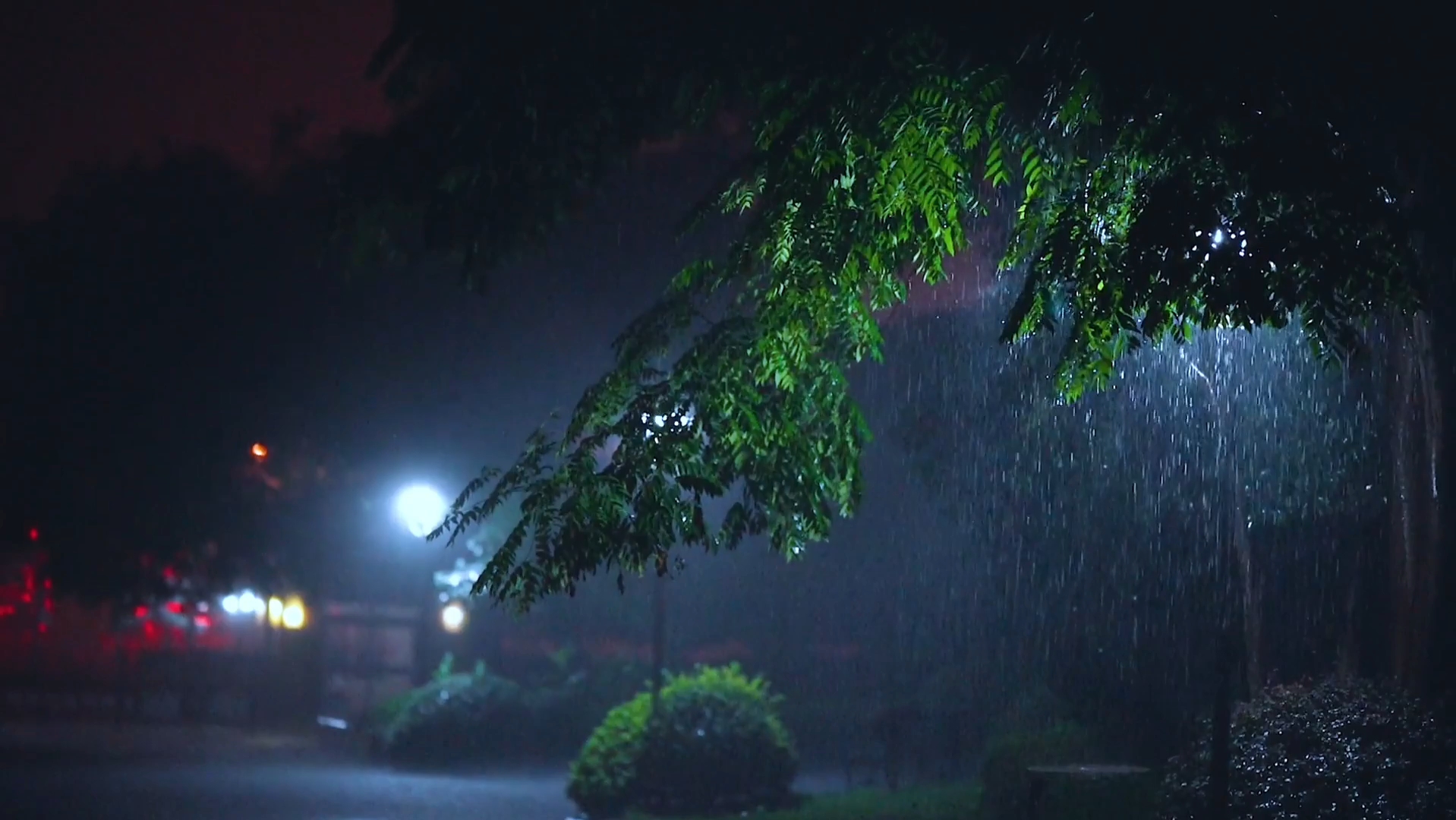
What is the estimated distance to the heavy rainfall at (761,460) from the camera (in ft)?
27.4

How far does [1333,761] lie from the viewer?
9695 mm

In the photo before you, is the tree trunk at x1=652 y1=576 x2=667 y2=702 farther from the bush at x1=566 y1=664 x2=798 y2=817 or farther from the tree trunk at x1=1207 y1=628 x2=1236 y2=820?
the tree trunk at x1=1207 y1=628 x2=1236 y2=820

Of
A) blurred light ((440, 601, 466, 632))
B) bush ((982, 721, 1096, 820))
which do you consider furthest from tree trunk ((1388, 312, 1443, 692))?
blurred light ((440, 601, 466, 632))

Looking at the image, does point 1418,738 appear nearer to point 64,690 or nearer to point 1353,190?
point 1353,190

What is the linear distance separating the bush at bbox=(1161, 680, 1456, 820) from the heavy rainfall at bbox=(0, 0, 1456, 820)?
1.3 inches

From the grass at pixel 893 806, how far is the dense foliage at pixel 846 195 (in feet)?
22.8

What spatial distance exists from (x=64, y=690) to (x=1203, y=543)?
3253cm

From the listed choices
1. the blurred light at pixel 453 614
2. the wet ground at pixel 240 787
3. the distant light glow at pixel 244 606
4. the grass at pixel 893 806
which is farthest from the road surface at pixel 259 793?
the distant light glow at pixel 244 606

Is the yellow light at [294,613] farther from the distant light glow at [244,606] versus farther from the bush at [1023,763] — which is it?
the bush at [1023,763]

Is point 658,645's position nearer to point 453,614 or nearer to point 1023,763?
point 1023,763

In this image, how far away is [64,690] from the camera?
37625 millimetres

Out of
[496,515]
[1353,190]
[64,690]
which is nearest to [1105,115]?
[1353,190]

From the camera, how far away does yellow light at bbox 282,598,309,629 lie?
34188 millimetres

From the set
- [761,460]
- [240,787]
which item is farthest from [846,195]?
[240,787]
